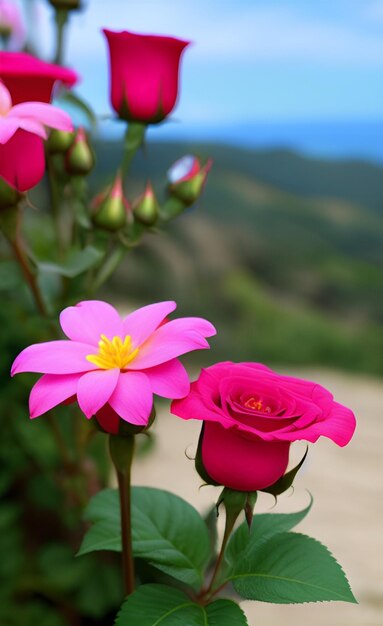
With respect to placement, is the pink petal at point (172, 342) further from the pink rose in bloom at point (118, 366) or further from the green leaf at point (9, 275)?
the green leaf at point (9, 275)

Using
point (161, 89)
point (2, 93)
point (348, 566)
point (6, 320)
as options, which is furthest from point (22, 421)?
point (2, 93)

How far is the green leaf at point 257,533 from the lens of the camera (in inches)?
21.8

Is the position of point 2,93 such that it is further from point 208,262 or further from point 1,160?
point 208,262

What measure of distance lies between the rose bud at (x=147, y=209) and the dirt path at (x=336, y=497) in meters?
0.31

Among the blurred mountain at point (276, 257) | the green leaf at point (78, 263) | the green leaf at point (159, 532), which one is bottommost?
the blurred mountain at point (276, 257)

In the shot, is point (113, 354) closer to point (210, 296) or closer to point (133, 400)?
point (133, 400)

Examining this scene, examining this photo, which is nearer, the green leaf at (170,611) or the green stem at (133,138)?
the green leaf at (170,611)

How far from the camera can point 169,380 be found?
1.52ft

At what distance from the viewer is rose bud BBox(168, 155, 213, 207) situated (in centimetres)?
82

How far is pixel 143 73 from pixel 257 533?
411 mm

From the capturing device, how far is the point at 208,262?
311 centimetres

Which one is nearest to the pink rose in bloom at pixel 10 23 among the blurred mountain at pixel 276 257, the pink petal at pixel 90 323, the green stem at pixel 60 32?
the green stem at pixel 60 32


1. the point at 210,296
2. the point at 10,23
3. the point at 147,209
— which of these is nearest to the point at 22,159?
the point at 147,209

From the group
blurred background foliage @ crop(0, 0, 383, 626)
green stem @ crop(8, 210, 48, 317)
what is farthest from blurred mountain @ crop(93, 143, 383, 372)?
green stem @ crop(8, 210, 48, 317)
